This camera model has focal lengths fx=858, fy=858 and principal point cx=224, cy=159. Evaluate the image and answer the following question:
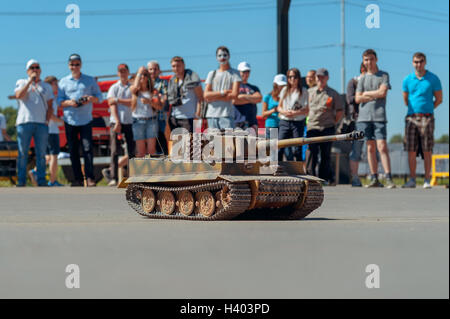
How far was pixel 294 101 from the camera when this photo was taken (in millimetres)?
15352

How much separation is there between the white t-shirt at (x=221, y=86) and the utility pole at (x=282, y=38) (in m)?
3.04

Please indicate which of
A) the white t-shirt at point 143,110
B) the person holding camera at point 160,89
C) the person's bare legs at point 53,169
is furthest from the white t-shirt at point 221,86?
the person's bare legs at point 53,169

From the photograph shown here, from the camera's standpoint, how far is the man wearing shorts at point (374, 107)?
15758 millimetres

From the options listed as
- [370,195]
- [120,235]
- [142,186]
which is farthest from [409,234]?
[370,195]

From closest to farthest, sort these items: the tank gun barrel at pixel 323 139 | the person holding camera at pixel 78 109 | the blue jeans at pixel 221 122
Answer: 1. the tank gun barrel at pixel 323 139
2. the blue jeans at pixel 221 122
3. the person holding camera at pixel 78 109

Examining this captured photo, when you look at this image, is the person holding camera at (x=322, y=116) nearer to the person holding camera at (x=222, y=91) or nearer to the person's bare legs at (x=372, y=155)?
the person's bare legs at (x=372, y=155)

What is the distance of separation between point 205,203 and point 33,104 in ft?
22.8

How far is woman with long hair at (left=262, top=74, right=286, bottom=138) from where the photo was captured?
660 inches

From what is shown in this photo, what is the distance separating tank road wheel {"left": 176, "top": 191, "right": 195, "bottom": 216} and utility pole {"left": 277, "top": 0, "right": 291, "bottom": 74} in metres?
6.86

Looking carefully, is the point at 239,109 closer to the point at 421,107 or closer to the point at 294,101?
the point at 294,101

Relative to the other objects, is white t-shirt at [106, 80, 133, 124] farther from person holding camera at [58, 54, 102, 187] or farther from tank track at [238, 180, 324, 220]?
tank track at [238, 180, 324, 220]

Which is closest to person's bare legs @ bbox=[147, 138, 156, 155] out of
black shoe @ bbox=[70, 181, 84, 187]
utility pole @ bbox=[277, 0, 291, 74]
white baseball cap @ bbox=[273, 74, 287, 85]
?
black shoe @ bbox=[70, 181, 84, 187]

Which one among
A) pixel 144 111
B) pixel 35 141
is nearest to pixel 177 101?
pixel 144 111

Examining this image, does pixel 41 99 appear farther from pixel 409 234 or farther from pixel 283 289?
pixel 283 289
